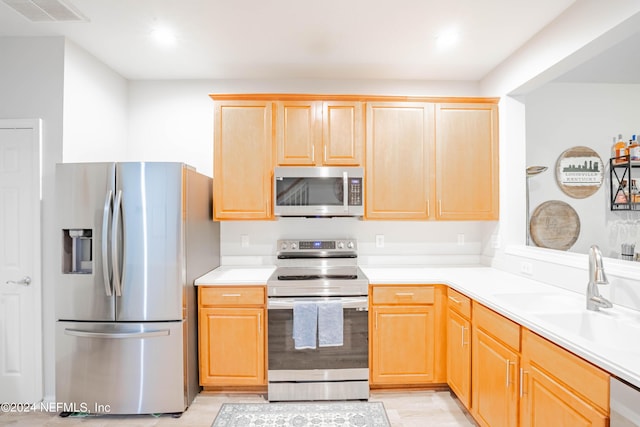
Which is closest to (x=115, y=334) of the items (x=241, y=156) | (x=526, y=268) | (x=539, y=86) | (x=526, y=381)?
(x=241, y=156)

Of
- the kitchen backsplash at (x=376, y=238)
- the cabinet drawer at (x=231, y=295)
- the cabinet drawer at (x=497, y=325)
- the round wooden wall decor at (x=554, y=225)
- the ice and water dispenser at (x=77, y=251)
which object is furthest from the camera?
the kitchen backsplash at (x=376, y=238)

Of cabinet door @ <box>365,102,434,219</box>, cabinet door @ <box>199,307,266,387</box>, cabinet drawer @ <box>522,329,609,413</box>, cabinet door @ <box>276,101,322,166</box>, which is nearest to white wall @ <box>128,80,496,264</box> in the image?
cabinet door @ <box>365,102,434,219</box>

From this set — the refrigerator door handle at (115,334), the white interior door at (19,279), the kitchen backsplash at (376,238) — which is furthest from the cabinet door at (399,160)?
the white interior door at (19,279)

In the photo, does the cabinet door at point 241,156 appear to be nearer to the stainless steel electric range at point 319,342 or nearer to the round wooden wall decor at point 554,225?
the stainless steel electric range at point 319,342

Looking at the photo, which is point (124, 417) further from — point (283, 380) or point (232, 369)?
point (283, 380)

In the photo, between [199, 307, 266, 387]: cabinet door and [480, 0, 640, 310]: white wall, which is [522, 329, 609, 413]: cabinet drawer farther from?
[199, 307, 266, 387]: cabinet door

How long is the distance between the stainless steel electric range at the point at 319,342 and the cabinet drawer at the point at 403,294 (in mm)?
114

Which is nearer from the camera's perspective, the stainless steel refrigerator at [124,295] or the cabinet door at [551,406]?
the cabinet door at [551,406]

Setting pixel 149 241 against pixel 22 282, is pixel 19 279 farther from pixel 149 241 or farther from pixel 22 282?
pixel 149 241

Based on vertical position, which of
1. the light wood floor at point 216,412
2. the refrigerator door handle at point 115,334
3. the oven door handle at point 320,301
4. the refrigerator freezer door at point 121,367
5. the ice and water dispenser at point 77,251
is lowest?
the light wood floor at point 216,412

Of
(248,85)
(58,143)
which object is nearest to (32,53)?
(58,143)

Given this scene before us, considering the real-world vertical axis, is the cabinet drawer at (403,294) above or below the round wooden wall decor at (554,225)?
below

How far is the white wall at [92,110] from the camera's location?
97.3 inches

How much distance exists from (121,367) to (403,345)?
2.03 m
